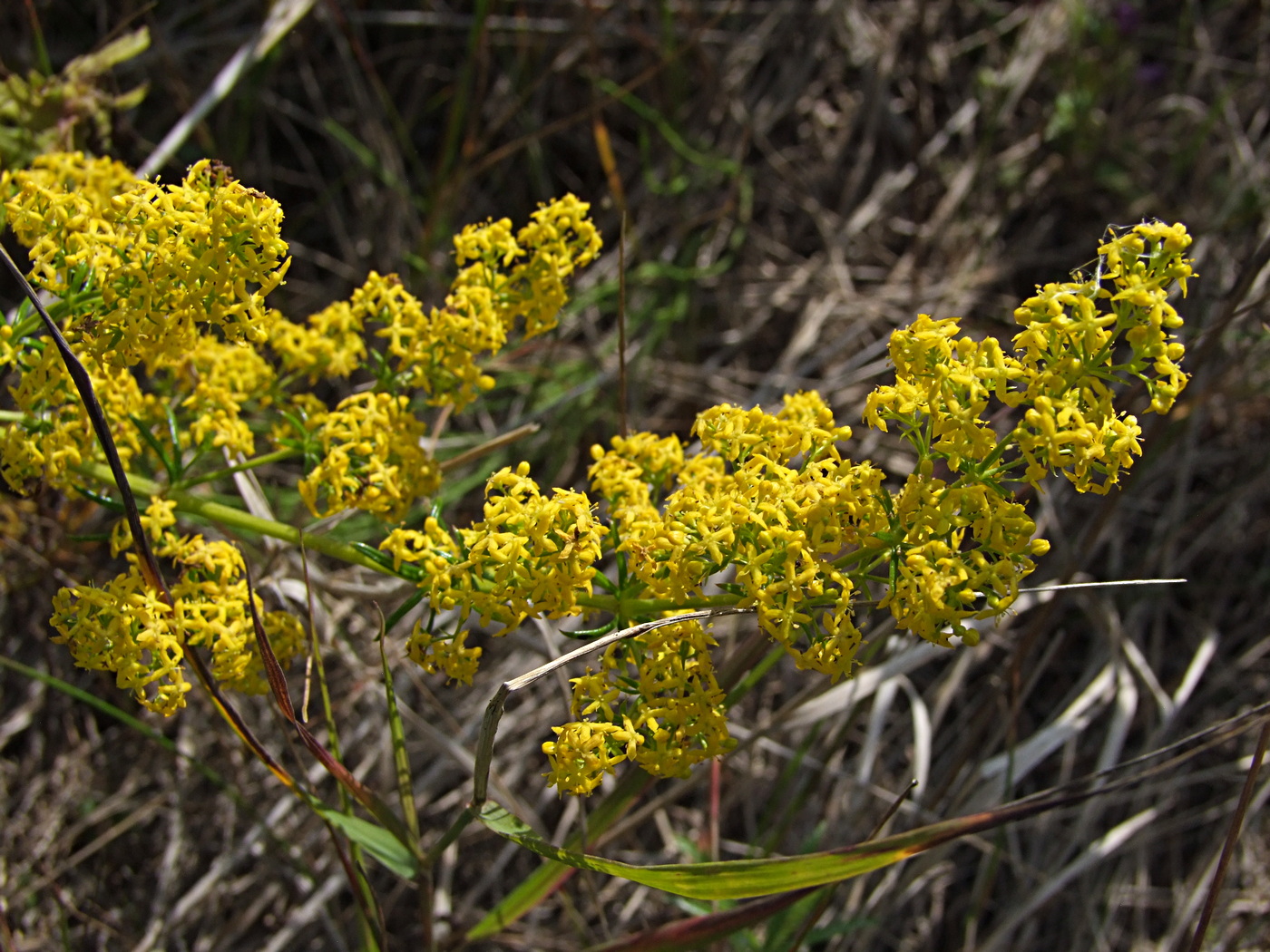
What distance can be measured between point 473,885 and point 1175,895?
3.25 metres

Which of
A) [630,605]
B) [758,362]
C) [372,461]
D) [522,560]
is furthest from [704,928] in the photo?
[758,362]

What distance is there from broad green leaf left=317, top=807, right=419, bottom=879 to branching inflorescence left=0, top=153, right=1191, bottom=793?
0.45 metres

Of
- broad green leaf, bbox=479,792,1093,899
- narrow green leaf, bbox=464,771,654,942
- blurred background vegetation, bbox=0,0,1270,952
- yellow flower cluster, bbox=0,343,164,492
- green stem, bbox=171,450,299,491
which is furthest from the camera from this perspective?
blurred background vegetation, bbox=0,0,1270,952

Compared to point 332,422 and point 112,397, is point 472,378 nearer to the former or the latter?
point 332,422

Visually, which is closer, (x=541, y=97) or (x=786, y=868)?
(x=786, y=868)

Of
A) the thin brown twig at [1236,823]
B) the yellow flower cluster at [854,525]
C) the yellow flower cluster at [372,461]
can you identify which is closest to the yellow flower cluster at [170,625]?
the yellow flower cluster at [372,461]

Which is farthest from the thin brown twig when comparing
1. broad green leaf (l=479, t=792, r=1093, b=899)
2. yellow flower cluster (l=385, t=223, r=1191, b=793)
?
yellow flower cluster (l=385, t=223, r=1191, b=793)

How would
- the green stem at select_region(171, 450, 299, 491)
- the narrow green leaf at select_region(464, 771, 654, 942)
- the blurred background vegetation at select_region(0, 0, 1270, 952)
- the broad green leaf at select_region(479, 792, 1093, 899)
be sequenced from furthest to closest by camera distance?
the blurred background vegetation at select_region(0, 0, 1270, 952)
the narrow green leaf at select_region(464, 771, 654, 942)
the green stem at select_region(171, 450, 299, 491)
the broad green leaf at select_region(479, 792, 1093, 899)

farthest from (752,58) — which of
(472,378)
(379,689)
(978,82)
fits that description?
(379,689)

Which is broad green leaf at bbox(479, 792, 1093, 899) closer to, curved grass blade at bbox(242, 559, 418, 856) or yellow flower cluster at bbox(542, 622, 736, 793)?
yellow flower cluster at bbox(542, 622, 736, 793)

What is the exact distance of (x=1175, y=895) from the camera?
4512 mm

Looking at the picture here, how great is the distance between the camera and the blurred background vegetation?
13.9 feet

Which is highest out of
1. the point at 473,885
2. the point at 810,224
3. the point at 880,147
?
the point at 880,147

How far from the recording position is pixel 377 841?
2.89 m
